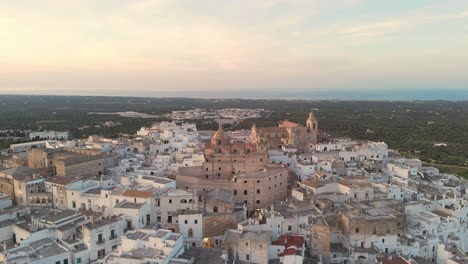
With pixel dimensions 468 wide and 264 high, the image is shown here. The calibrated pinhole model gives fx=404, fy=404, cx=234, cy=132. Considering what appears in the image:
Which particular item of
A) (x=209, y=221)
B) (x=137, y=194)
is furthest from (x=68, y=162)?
(x=209, y=221)

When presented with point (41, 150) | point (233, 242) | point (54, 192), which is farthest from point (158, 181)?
point (41, 150)

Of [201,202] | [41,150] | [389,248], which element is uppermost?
[41,150]

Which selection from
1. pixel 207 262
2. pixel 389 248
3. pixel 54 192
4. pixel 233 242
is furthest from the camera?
pixel 54 192

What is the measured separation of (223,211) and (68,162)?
54.2 feet

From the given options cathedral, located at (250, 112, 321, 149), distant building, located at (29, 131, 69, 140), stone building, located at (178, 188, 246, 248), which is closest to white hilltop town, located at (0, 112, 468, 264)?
stone building, located at (178, 188, 246, 248)

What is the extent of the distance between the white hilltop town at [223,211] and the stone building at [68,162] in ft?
0.37

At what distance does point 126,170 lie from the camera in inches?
1676

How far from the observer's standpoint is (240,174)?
126 ft

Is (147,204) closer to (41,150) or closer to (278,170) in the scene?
(278,170)

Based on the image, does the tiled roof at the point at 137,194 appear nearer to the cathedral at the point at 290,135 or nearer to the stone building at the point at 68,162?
the stone building at the point at 68,162

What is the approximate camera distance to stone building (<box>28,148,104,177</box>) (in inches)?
1510

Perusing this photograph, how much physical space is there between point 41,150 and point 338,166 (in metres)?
31.6

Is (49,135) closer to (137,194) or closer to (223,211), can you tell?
(137,194)

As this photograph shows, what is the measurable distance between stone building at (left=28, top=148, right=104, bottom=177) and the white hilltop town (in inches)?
4.4
